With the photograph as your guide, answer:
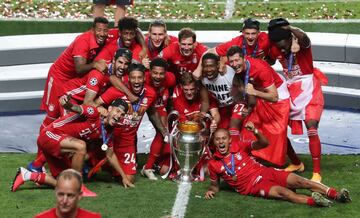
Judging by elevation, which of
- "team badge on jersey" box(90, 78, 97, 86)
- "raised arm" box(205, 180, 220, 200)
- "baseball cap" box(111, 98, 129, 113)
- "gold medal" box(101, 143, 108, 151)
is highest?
"team badge on jersey" box(90, 78, 97, 86)

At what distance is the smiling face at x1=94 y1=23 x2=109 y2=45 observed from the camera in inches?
408

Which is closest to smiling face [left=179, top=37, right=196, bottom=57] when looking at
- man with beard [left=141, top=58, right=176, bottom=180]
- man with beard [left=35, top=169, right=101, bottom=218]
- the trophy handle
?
man with beard [left=141, top=58, right=176, bottom=180]

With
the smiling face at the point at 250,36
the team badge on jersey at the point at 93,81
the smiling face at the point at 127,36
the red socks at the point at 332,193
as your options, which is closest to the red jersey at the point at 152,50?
the smiling face at the point at 127,36

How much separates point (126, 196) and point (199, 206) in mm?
728

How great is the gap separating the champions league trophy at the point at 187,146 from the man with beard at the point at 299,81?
1.00 metres

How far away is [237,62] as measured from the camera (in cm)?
990

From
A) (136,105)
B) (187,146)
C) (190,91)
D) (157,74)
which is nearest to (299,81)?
(190,91)

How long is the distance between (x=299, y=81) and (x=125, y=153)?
1903 millimetres

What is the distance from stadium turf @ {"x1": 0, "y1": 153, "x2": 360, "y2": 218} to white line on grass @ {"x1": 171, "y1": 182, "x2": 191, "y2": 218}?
0.05 meters

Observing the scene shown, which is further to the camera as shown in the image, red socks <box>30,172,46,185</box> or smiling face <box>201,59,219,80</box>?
smiling face <box>201,59,219,80</box>

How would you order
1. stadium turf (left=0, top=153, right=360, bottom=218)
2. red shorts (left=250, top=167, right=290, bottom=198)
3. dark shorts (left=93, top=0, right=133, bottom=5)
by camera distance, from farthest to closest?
dark shorts (left=93, top=0, right=133, bottom=5)
red shorts (left=250, top=167, right=290, bottom=198)
stadium turf (left=0, top=153, right=360, bottom=218)

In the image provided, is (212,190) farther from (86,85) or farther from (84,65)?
(84,65)

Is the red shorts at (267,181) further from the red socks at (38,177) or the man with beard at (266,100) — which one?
the red socks at (38,177)

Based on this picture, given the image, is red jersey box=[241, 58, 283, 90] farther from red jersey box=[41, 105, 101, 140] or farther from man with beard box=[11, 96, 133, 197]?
red jersey box=[41, 105, 101, 140]
